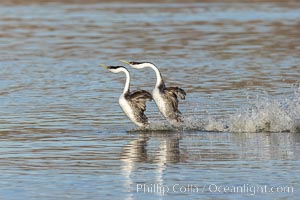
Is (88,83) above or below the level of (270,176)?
above

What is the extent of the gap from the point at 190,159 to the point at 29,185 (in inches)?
88.3

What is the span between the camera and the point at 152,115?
1664cm

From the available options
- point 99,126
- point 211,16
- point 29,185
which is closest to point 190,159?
point 29,185

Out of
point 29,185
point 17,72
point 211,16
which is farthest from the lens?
point 211,16

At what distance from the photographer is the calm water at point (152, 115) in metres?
11.1

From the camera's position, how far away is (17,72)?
76.1 ft

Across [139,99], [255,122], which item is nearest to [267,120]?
[255,122]

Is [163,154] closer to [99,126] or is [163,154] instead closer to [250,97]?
[99,126]

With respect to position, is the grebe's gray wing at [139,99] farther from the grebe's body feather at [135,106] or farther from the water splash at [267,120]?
the water splash at [267,120]

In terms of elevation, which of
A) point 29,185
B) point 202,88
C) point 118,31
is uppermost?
point 118,31

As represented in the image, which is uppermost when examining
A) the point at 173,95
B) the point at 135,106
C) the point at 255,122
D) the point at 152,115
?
the point at 173,95

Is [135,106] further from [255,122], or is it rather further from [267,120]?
[267,120]

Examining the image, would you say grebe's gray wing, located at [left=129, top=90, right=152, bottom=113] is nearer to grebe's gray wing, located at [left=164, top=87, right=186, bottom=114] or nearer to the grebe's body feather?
the grebe's body feather

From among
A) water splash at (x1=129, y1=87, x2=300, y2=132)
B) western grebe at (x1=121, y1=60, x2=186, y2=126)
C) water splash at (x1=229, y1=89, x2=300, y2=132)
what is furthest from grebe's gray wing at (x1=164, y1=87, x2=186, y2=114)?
water splash at (x1=229, y1=89, x2=300, y2=132)
